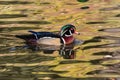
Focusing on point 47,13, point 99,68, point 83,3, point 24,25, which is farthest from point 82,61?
point 83,3

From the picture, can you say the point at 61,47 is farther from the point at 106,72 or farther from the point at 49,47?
the point at 106,72

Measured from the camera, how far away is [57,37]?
20125 mm

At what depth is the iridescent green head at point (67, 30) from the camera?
803 inches

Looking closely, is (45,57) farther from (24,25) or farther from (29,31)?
(24,25)

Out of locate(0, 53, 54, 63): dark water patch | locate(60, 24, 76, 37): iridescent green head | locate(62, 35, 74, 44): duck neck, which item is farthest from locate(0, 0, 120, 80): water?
locate(60, 24, 76, 37): iridescent green head

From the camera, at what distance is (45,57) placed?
17.7 meters

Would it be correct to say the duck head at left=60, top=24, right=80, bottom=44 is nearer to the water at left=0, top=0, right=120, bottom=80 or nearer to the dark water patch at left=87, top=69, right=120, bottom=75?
the water at left=0, top=0, right=120, bottom=80

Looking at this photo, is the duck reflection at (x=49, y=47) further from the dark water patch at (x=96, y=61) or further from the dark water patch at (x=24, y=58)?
the dark water patch at (x=96, y=61)

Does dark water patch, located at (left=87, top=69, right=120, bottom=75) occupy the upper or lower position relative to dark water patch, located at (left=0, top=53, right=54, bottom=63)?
lower

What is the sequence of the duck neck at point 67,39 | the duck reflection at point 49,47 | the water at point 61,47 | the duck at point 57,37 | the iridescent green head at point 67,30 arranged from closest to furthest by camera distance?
the water at point 61,47
the duck reflection at point 49,47
the duck at point 57,37
the duck neck at point 67,39
the iridescent green head at point 67,30

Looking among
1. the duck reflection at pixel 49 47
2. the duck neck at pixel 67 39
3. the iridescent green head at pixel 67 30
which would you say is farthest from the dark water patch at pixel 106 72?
the iridescent green head at pixel 67 30

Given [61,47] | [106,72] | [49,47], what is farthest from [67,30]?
[106,72]

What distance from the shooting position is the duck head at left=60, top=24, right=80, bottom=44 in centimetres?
2028

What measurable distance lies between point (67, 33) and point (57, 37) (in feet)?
1.85
